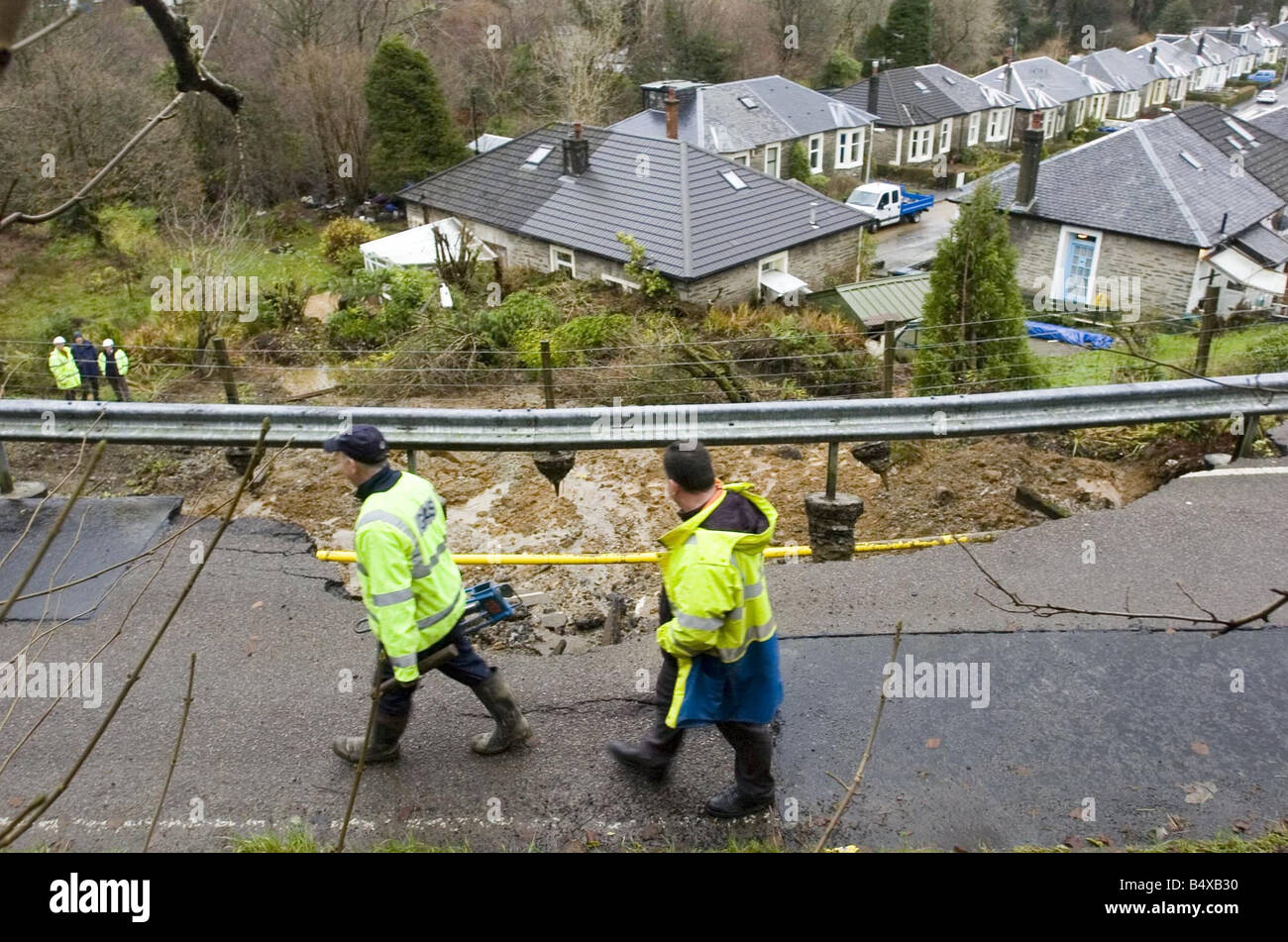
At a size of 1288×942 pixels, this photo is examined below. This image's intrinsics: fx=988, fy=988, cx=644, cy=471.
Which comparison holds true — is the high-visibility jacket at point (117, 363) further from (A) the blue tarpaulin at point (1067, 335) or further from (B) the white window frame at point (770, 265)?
(A) the blue tarpaulin at point (1067, 335)

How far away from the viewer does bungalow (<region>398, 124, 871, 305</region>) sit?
22.7 meters

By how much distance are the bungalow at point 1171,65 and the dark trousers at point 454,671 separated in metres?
69.1

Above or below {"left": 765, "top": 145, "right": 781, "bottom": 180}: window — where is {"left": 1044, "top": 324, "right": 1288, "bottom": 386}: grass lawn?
above

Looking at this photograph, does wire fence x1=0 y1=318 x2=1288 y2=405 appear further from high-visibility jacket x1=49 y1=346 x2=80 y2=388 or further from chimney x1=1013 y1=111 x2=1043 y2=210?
chimney x1=1013 y1=111 x2=1043 y2=210

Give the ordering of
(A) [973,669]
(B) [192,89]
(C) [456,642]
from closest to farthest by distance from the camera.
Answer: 1. (B) [192,89]
2. (C) [456,642]
3. (A) [973,669]

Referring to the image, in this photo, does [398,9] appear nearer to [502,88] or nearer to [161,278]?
[502,88]

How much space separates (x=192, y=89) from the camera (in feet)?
8.57

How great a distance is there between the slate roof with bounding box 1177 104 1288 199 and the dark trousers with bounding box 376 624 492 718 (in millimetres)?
34391

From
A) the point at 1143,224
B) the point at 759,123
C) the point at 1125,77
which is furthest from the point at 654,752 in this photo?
the point at 1125,77

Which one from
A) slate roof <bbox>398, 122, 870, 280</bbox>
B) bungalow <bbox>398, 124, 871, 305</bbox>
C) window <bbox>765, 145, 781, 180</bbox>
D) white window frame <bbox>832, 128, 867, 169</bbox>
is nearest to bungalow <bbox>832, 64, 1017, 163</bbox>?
white window frame <bbox>832, 128, 867, 169</bbox>

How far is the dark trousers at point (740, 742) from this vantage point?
4.27 meters

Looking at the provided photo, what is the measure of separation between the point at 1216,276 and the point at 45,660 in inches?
1212

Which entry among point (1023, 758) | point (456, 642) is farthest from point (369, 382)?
point (1023, 758)

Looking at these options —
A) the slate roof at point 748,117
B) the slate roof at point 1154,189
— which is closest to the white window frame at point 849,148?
the slate roof at point 748,117
